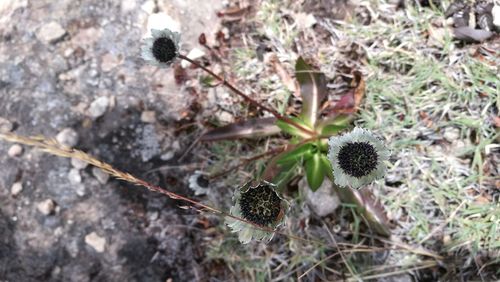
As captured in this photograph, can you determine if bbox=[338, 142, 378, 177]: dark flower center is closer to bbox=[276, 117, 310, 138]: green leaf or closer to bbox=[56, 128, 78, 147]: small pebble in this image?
bbox=[276, 117, 310, 138]: green leaf

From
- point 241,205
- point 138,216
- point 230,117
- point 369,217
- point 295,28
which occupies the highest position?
point 295,28

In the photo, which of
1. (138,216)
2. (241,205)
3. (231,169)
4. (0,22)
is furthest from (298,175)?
(0,22)

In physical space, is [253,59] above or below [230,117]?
above

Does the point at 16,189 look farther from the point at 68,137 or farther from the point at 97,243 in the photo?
the point at 97,243

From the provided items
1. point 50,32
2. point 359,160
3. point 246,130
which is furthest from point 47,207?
point 359,160

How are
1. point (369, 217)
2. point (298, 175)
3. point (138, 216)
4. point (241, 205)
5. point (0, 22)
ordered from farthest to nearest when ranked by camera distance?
point (0, 22) < point (138, 216) < point (298, 175) < point (369, 217) < point (241, 205)

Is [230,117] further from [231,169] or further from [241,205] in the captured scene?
[241,205]

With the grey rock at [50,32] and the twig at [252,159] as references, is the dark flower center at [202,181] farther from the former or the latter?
the grey rock at [50,32]

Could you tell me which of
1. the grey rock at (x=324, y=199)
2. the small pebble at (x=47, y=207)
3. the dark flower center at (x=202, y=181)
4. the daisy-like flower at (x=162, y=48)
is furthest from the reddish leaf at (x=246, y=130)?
the small pebble at (x=47, y=207)

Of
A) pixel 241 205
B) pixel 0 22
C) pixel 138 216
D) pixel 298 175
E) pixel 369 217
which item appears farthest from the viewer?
pixel 0 22
